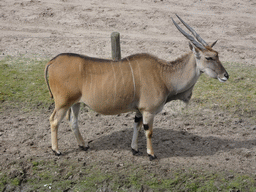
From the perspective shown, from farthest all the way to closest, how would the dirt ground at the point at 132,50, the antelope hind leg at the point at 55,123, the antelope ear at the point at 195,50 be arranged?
the dirt ground at the point at 132,50 → the antelope hind leg at the point at 55,123 → the antelope ear at the point at 195,50

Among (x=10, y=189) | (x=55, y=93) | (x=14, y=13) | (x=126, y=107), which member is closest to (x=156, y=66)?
(x=126, y=107)

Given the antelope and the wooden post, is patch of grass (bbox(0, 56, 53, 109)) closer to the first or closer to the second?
the wooden post

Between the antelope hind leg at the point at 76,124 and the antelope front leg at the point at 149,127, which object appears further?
the antelope hind leg at the point at 76,124

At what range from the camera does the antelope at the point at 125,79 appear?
538 cm

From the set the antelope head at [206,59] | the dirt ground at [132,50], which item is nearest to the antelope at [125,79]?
the antelope head at [206,59]

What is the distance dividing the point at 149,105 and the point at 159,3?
29.0 ft

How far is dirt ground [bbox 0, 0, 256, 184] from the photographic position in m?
Result: 5.96

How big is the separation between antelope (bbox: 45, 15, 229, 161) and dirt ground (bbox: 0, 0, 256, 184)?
90 cm

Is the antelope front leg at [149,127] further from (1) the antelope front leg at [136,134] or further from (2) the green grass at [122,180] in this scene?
(2) the green grass at [122,180]

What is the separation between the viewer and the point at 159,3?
1352cm

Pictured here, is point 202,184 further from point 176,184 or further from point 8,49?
point 8,49

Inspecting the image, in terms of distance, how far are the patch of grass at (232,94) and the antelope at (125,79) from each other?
208 cm

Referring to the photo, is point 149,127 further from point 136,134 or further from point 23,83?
point 23,83

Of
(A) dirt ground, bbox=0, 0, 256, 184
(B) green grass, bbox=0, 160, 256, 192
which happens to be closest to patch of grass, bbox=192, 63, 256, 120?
(A) dirt ground, bbox=0, 0, 256, 184
